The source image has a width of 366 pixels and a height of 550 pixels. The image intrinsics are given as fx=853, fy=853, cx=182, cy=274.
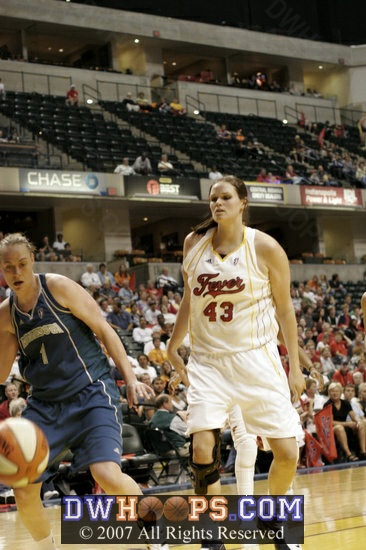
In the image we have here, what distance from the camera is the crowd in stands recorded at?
12641mm

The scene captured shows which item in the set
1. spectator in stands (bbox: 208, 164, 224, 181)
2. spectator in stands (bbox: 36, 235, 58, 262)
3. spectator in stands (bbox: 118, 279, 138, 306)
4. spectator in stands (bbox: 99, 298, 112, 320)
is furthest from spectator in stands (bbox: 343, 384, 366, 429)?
spectator in stands (bbox: 208, 164, 224, 181)

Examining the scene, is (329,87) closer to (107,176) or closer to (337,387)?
(107,176)

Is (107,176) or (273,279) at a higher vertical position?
(107,176)

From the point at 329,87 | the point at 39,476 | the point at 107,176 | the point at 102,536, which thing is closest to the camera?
the point at 39,476

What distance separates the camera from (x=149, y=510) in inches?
187

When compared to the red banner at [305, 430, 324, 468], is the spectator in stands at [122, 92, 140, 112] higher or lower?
higher

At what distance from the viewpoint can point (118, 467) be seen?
15.1 ft

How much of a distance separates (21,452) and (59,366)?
689mm

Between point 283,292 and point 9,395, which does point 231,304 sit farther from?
point 9,395

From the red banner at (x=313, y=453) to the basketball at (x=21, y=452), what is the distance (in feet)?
28.5

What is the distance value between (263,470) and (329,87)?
30.8m

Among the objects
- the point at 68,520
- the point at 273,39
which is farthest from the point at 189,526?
the point at 273,39

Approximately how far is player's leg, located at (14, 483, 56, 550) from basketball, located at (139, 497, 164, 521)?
0.57m

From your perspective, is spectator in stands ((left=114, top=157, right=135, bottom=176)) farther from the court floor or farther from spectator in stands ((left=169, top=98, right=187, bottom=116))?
the court floor
